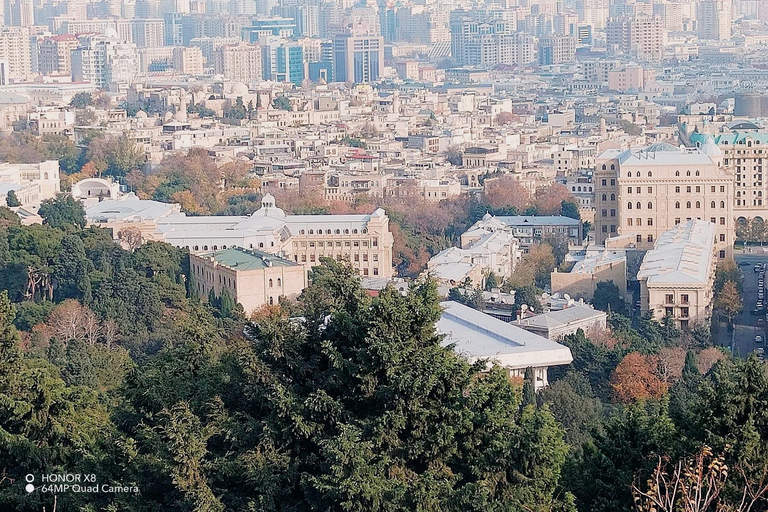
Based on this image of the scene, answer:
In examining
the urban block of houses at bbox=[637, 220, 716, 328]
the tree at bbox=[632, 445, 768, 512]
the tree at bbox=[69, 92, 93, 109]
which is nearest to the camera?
the tree at bbox=[632, 445, 768, 512]

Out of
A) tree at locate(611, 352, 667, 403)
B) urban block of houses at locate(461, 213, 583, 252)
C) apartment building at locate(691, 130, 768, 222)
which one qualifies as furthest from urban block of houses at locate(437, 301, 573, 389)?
apartment building at locate(691, 130, 768, 222)

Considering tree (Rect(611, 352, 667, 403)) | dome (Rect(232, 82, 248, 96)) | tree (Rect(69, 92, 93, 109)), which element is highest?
dome (Rect(232, 82, 248, 96))

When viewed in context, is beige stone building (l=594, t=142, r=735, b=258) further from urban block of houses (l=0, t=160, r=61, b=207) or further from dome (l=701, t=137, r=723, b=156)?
urban block of houses (l=0, t=160, r=61, b=207)

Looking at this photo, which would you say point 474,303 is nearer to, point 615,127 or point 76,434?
point 76,434

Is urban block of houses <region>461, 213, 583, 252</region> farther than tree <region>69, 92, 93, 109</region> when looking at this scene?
A: No

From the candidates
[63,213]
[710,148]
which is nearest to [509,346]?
[63,213]

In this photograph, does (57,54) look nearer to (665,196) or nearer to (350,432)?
(665,196)
